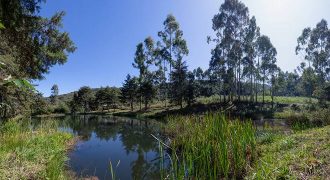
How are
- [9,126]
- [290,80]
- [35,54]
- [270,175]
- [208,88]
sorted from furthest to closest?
1. [290,80]
2. [208,88]
3. [35,54]
4. [9,126]
5. [270,175]

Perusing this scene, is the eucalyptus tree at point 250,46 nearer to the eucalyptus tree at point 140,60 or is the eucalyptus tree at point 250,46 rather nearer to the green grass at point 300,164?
the eucalyptus tree at point 140,60

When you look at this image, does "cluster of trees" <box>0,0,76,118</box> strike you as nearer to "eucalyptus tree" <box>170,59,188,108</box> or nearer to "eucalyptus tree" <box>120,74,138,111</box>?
"eucalyptus tree" <box>170,59,188,108</box>

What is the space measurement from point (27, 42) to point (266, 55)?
39594 millimetres

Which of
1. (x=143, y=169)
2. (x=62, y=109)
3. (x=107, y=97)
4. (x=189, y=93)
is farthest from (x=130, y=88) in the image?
(x=143, y=169)

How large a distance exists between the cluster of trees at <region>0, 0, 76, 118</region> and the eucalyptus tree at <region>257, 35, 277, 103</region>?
34.8 metres

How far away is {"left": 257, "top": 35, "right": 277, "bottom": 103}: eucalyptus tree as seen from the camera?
4303 cm

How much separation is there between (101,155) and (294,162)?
9.41 meters

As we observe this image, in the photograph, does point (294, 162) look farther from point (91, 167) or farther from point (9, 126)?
point (9, 126)

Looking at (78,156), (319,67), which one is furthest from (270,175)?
(319,67)

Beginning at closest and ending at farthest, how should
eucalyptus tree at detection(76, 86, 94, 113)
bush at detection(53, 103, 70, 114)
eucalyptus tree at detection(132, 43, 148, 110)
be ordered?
eucalyptus tree at detection(132, 43, 148, 110) → eucalyptus tree at detection(76, 86, 94, 113) → bush at detection(53, 103, 70, 114)

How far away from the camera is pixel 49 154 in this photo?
28.6 feet

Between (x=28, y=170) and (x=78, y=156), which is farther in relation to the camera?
(x=78, y=156)

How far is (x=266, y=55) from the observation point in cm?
4456

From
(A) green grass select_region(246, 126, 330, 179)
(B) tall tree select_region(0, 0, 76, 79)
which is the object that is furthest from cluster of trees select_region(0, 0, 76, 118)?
(A) green grass select_region(246, 126, 330, 179)
